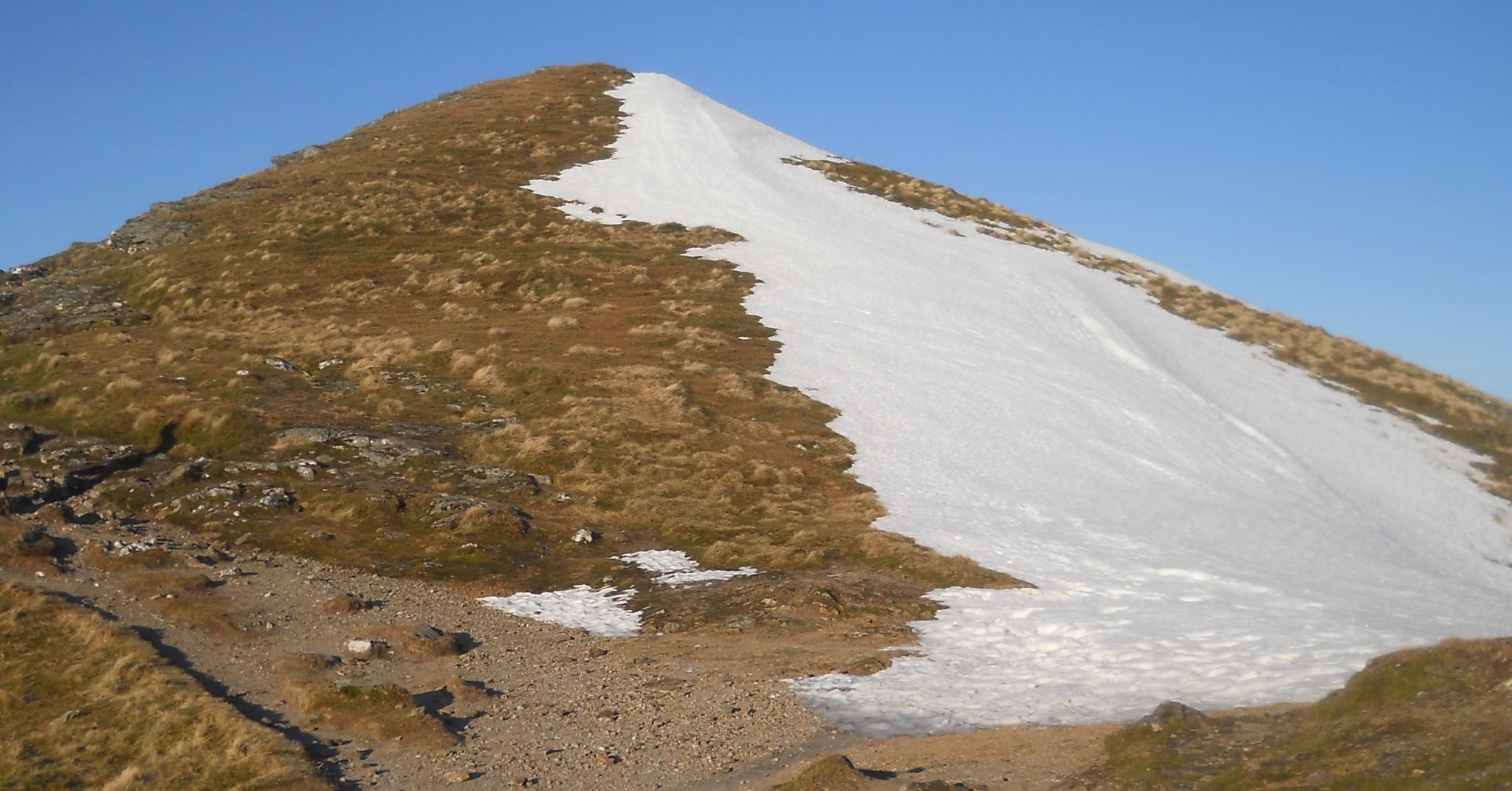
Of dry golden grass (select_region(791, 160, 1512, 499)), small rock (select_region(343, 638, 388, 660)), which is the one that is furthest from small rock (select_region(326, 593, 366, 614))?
dry golden grass (select_region(791, 160, 1512, 499))

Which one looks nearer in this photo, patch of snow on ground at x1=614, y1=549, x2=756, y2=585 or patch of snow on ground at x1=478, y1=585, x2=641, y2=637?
patch of snow on ground at x1=478, y1=585, x2=641, y2=637

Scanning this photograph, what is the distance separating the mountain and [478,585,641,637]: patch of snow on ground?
0.10 m

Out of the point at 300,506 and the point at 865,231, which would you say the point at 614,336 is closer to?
the point at 300,506

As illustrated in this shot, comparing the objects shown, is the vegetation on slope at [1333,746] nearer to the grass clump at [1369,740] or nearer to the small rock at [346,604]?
the grass clump at [1369,740]

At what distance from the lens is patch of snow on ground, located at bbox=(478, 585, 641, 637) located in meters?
19.5

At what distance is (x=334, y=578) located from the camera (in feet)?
69.0

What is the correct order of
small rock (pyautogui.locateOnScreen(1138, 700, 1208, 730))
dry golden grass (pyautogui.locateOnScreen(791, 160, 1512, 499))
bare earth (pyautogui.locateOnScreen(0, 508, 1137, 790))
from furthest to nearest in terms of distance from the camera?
dry golden grass (pyautogui.locateOnScreen(791, 160, 1512, 499)) → bare earth (pyautogui.locateOnScreen(0, 508, 1137, 790)) → small rock (pyautogui.locateOnScreen(1138, 700, 1208, 730))

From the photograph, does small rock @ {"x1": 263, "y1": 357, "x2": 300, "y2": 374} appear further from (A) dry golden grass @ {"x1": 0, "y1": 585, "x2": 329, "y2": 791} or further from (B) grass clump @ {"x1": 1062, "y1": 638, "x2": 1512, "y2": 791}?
(B) grass clump @ {"x1": 1062, "y1": 638, "x2": 1512, "y2": 791}

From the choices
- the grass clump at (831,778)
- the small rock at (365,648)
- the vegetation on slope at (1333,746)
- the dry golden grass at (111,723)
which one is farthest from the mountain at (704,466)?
the vegetation on slope at (1333,746)

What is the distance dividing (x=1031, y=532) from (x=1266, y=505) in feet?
26.5

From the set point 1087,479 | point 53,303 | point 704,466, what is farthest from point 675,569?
point 53,303

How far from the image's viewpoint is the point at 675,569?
894 inches

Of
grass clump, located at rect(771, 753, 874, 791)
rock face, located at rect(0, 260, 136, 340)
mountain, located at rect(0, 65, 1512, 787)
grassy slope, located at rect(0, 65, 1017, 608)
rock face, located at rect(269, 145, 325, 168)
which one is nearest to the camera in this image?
grass clump, located at rect(771, 753, 874, 791)

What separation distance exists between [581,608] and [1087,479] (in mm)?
15399
